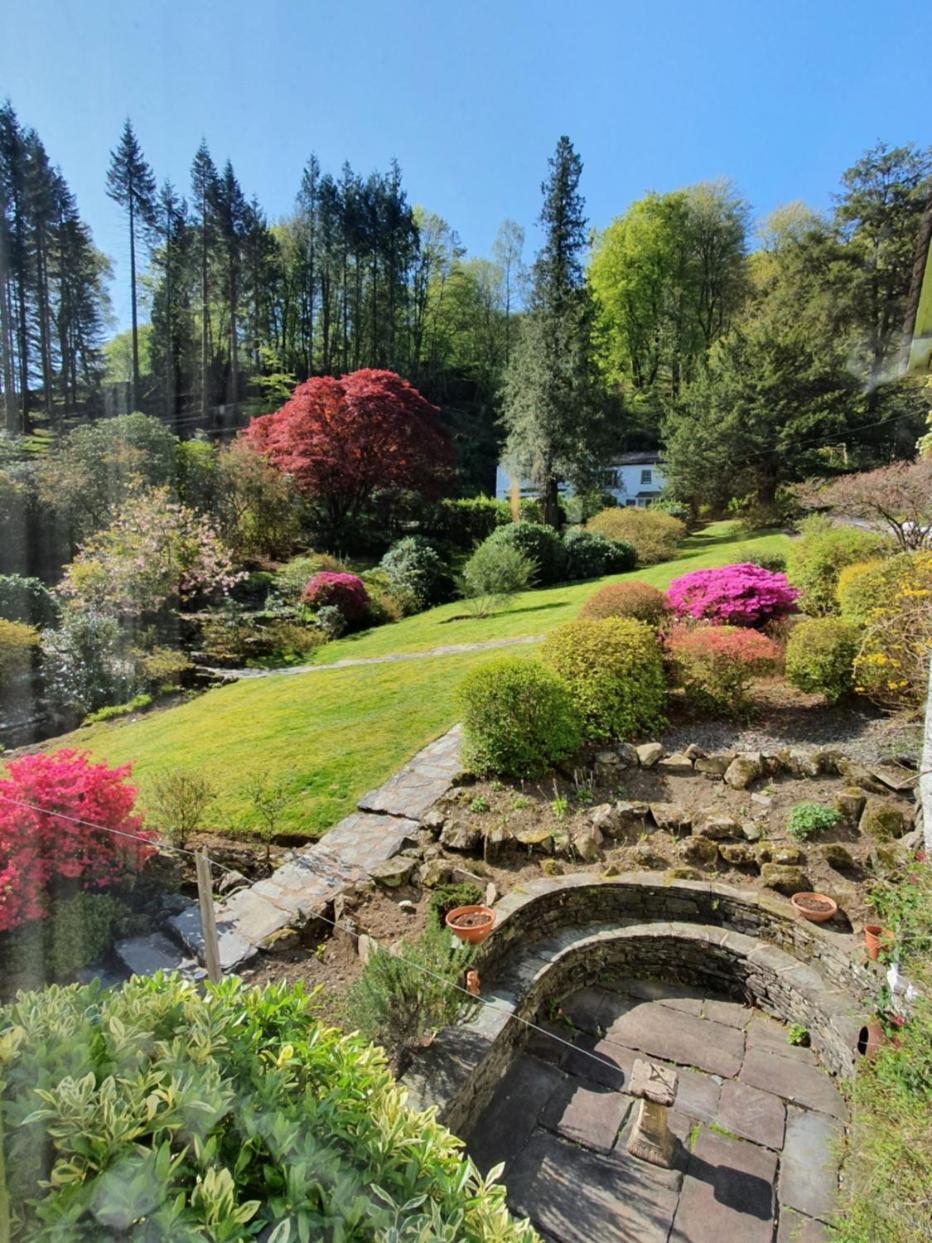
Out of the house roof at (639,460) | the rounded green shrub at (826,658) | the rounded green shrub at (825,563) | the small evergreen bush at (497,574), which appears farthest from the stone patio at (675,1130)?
the house roof at (639,460)

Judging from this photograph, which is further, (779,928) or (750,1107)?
(779,928)

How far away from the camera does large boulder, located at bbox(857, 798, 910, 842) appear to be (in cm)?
458

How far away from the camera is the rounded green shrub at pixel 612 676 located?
6.11 meters

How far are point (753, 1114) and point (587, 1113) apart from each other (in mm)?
784

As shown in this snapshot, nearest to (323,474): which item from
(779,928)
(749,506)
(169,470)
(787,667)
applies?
(169,470)

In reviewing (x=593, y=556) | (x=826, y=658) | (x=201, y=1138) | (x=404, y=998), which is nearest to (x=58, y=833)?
(x=404, y=998)

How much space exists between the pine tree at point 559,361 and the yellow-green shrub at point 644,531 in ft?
10.2

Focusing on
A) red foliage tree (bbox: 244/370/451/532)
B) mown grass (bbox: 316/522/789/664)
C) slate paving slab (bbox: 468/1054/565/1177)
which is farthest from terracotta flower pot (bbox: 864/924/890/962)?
red foliage tree (bbox: 244/370/451/532)

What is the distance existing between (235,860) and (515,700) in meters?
2.67

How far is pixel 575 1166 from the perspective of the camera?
8.88ft

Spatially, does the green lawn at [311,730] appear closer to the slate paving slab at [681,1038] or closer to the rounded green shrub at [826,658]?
the slate paving slab at [681,1038]

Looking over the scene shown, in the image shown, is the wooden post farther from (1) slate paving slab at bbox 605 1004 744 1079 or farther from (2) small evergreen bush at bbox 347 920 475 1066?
(1) slate paving slab at bbox 605 1004 744 1079

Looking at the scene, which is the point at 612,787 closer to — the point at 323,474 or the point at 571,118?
the point at 571,118

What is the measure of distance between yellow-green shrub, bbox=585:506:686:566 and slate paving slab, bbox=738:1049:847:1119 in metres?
15.2
